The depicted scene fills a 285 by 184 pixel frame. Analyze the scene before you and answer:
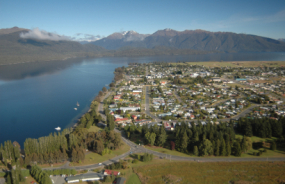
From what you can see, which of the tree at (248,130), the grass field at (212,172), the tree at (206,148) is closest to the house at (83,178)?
the grass field at (212,172)

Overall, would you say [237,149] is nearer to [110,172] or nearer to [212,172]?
[212,172]

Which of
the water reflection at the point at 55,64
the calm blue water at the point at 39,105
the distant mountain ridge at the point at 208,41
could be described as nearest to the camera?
the calm blue water at the point at 39,105

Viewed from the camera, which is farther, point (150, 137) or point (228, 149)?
point (150, 137)

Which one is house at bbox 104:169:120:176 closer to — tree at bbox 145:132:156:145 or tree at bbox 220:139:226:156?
tree at bbox 145:132:156:145

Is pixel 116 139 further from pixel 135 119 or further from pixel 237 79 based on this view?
pixel 237 79

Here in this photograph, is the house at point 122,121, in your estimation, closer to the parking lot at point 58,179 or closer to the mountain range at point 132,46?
the parking lot at point 58,179

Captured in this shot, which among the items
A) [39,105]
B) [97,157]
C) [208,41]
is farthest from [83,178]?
[208,41]
